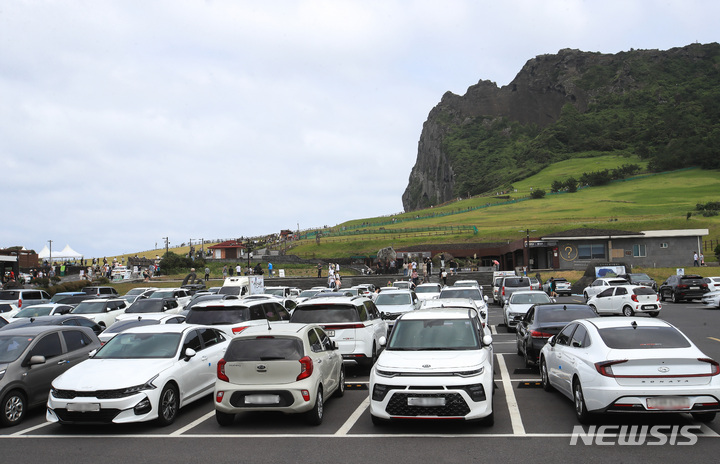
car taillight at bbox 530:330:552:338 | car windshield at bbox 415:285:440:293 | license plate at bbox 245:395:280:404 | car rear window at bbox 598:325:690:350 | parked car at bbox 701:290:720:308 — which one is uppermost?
car rear window at bbox 598:325:690:350

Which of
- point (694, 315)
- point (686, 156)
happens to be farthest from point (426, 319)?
point (686, 156)

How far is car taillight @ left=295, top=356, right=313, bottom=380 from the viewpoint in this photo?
849 centimetres

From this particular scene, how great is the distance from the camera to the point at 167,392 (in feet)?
29.8

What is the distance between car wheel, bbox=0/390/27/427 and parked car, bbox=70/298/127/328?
12.0m

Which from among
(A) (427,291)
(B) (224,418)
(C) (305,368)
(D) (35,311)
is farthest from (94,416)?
(A) (427,291)

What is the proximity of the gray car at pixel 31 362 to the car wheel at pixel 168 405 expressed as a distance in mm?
2405

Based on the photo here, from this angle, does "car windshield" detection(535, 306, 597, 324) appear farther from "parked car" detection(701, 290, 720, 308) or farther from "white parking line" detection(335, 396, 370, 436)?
"parked car" detection(701, 290, 720, 308)

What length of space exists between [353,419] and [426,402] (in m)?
1.74

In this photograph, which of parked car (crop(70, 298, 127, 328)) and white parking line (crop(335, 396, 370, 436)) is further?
parked car (crop(70, 298, 127, 328))

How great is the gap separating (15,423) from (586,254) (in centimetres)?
5483

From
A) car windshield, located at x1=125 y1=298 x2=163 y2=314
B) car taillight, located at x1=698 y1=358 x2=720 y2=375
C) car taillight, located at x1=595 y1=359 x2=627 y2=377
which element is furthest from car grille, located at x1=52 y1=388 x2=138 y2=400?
car windshield, located at x1=125 y1=298 x2=163 y2=314

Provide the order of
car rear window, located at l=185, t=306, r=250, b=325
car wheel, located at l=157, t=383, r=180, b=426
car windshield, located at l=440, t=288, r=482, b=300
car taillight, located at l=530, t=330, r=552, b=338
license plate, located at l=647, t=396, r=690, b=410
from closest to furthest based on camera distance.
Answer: license plate, located at l=647, t=396, r=690, b=410, car wheel, located at l=157, t=383, r=180, b=426, car taillight, located at l=530, t=330, r=552, b=338, car rear window, located at l=185, t=306, r=250, b=325, car windshield, located at l=440, t=288, r=482, b=300

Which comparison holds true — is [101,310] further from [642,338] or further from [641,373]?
[641,373]

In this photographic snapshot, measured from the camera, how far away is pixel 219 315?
13430 millimetres
